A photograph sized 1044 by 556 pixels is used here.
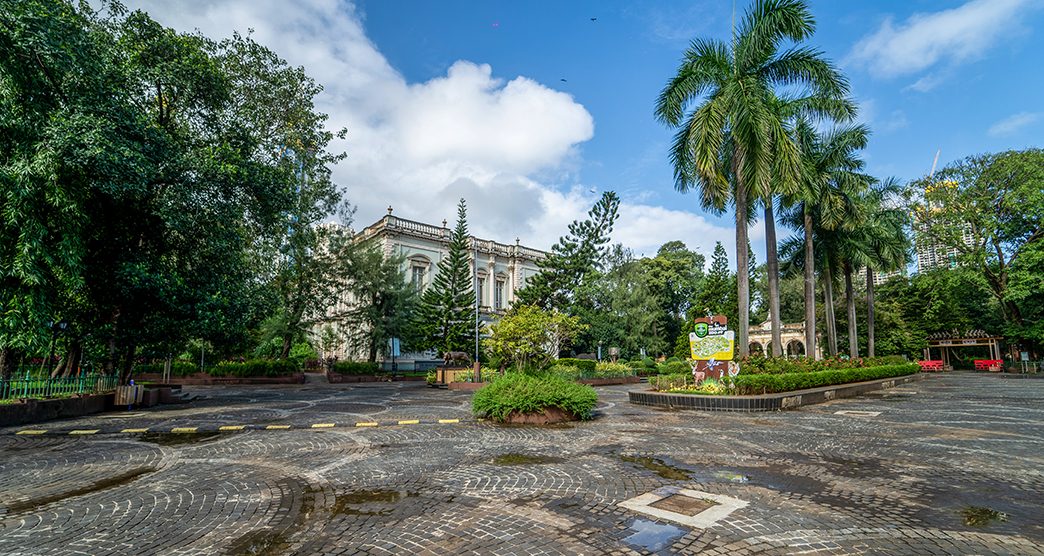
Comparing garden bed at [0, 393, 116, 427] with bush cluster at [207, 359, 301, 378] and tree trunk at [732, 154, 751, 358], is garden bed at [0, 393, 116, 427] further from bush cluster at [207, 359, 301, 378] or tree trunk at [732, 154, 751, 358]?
tree trunk at [732, 154, 751, 358]

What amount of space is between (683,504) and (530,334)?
13.5 m

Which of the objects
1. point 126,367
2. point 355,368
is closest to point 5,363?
point 126,367

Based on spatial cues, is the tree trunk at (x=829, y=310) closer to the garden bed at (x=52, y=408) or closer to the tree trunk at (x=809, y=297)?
the tree trunk at (x=809, y=297)

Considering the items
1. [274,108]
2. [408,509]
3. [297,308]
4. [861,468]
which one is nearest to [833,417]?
[861,468]

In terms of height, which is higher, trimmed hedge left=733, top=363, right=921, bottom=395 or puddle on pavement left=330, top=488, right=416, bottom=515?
trimmed hedge left=733, top=363, right=921, bottom=395

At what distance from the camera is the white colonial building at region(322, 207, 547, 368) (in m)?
35.6

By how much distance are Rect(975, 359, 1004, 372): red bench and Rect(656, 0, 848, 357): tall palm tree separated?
106 ft

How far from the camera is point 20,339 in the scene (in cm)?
1009

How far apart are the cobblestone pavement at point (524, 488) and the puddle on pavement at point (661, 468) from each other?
0.16ft

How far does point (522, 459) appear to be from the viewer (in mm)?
6621

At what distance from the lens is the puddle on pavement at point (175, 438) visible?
8336 millimetres

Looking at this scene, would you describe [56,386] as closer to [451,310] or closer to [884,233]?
[451,310]

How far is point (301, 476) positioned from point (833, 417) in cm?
1074

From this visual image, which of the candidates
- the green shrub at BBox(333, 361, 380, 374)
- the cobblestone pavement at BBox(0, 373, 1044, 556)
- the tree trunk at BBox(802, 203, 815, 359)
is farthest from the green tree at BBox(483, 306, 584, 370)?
the green shrub at BBox(333, 361, 380, 374)
